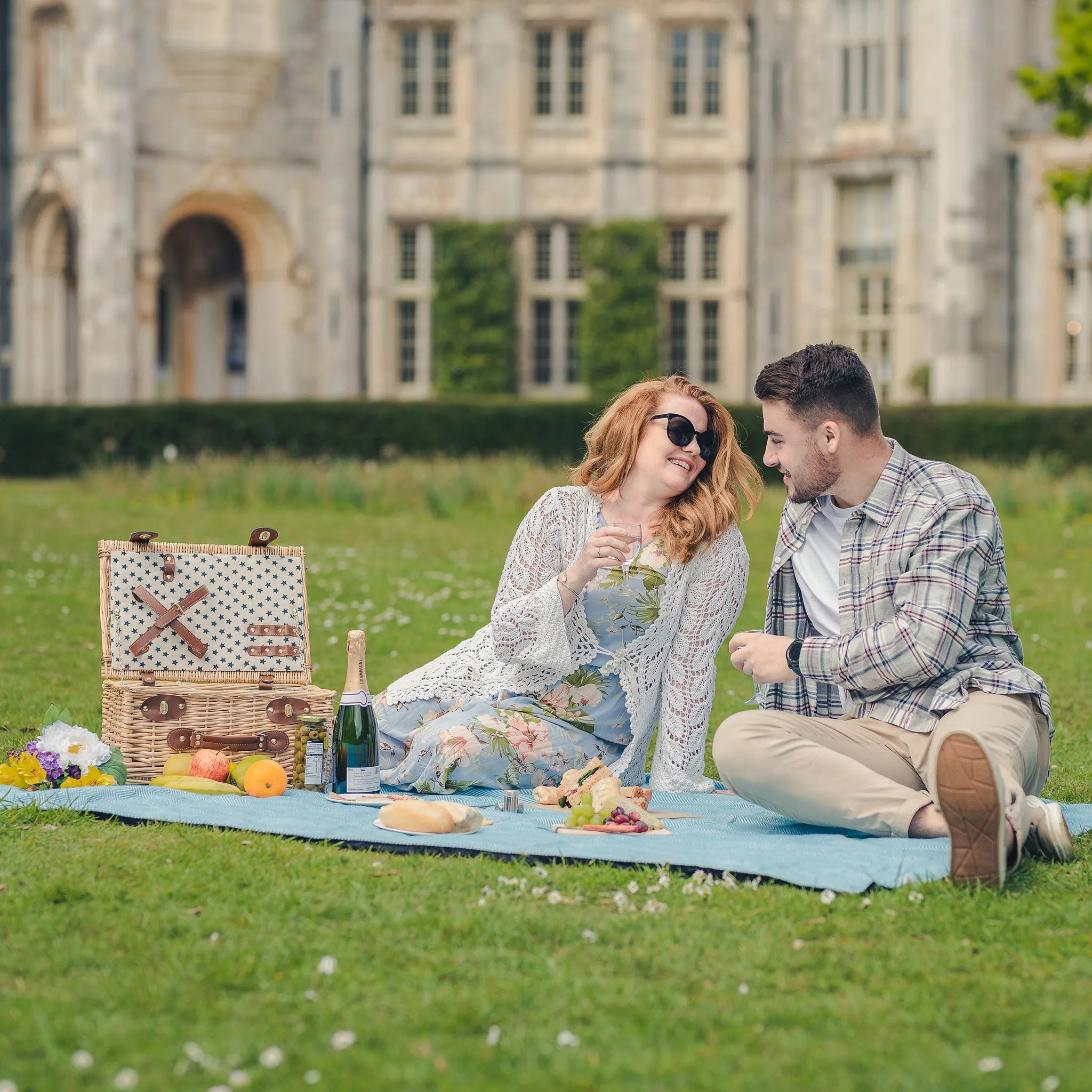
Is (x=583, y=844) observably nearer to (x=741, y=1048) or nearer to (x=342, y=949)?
(x=342, y=949)

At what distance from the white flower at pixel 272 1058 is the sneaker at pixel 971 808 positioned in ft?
5.83

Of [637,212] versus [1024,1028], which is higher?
[637,212]

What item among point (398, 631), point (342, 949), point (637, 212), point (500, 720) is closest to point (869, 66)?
point (637, 212)

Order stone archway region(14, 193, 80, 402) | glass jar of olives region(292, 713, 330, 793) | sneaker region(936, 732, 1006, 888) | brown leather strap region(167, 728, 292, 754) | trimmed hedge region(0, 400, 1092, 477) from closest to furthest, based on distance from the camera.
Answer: sneaker region(936, 732, 1006, 888) < glass jar of olives region(292, 713, 330, 793) < brown leather strap region(167, 728, 292, 754) < trimmed hedge region(0, 400, 1092, 477) < stone archway region(14, 193, 80, 402)

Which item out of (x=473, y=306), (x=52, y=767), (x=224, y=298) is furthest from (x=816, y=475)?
(x=224, y=298)

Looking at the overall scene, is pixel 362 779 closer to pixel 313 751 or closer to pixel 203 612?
pixel 313 751

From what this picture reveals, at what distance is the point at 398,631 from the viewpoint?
9703mm

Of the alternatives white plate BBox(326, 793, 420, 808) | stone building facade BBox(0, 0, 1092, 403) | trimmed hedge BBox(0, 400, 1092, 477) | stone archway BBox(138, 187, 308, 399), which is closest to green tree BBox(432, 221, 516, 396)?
stone building facade BBox(0, 0, 1092, 403)

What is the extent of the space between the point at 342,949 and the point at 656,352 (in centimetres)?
2209

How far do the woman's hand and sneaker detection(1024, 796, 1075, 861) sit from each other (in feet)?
4.38

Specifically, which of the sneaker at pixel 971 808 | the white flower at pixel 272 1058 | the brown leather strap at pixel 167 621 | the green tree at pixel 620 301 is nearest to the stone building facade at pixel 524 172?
the green tree at pixel 620 301

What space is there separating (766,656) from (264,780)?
172 centimetres

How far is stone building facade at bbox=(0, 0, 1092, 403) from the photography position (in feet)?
80.8

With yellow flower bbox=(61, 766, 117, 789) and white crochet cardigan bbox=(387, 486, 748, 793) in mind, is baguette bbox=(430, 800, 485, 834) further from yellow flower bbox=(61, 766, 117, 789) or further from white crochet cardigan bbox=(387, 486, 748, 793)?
yellow flower bbox=(61, 766, 117, 789)
